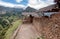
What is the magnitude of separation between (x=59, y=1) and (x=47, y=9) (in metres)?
0.82

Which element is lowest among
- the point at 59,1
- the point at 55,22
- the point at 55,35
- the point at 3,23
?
the point at 3,23

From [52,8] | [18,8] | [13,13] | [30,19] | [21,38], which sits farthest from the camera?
[13,13]

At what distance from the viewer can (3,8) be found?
92.0ft

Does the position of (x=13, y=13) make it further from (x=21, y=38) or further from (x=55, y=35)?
(x=55, y=35)

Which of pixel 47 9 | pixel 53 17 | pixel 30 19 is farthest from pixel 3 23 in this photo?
pixel 53 17

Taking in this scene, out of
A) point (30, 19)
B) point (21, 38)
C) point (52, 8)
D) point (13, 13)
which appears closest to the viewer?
point (52, 8)

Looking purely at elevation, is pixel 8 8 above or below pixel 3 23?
above

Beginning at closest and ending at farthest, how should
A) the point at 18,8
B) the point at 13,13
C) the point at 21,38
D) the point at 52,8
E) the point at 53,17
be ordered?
the point at 53,17 → the point at 52,8 → the point at 21,38 → the point at 18,8 → the point at 13,13

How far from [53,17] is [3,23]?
1908cm

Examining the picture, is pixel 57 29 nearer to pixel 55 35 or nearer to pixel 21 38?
pixel 55 35

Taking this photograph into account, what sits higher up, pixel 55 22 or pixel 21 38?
pixel 55 22

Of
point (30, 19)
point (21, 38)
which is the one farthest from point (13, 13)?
point (21, 38)

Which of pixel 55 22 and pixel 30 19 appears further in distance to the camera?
pixel 30 19

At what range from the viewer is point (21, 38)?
952cm
